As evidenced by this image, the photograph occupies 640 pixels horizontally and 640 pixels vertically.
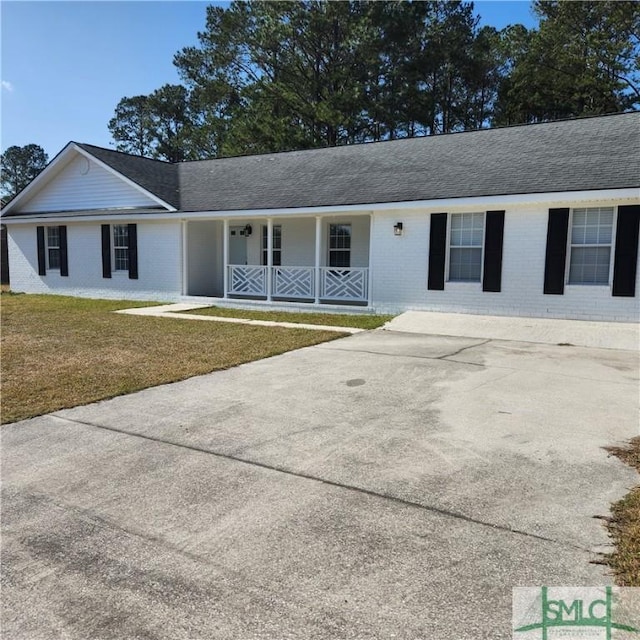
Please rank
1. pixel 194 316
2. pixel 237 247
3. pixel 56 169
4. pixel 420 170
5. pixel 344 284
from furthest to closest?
pixel 56 169 < pixel 237 247 < pixel 344 284 < pixel 420 170 < pixel 194 316

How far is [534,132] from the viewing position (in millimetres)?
14234

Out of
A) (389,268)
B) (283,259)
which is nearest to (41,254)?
(283,259)

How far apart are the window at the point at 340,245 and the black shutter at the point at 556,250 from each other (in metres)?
6.10

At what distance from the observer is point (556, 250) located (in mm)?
11070

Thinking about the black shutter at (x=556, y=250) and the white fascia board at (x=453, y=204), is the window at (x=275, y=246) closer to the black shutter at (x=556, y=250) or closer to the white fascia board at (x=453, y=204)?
the white fascia board at (x=453, y=204)

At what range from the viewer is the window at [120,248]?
17.7 m

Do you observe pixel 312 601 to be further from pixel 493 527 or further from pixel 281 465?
pixel 281 465

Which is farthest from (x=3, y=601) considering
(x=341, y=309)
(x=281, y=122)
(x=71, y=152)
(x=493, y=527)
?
(x=281, y=122)

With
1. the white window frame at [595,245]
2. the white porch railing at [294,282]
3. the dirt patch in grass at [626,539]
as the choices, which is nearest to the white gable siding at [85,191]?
the white porch railing at [294,282]

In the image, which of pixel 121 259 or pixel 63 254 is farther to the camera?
pixel 63 254

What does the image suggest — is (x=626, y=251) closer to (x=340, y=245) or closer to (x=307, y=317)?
(x=307, y=317)

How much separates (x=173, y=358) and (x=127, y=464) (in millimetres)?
4002

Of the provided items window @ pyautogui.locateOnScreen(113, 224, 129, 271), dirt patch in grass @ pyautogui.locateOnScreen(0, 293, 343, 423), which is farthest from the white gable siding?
dirt patch in grass @ pyautogui.locateOnScreen(0, 293, 343, 423)

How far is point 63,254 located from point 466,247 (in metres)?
13.9
